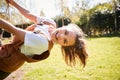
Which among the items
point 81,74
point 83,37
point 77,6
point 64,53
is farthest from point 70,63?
point 77,6

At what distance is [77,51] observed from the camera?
10.6ft

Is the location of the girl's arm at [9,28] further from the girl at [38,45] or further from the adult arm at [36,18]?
the adult arm at [36,18]

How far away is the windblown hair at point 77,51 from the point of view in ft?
10.5

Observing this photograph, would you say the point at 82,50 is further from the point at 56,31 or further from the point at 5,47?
the point at 5,47

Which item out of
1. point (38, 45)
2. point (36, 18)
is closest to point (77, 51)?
point (38, 45)

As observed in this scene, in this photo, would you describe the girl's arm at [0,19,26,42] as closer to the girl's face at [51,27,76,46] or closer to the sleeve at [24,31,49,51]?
the sleeve at [24,31,49,51]

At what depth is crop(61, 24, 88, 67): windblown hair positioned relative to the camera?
3.21 metres

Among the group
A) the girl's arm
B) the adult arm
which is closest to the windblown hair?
the adult arm

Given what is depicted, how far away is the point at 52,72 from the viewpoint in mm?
6961

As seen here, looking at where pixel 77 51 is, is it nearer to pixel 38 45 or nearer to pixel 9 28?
pixel 38 45

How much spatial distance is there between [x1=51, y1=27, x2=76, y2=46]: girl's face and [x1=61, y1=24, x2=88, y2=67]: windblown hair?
0.07 metres

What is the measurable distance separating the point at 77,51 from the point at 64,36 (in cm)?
28

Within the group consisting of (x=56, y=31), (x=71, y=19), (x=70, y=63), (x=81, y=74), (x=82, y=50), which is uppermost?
(x=56, y=31)

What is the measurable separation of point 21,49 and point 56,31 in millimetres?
525
